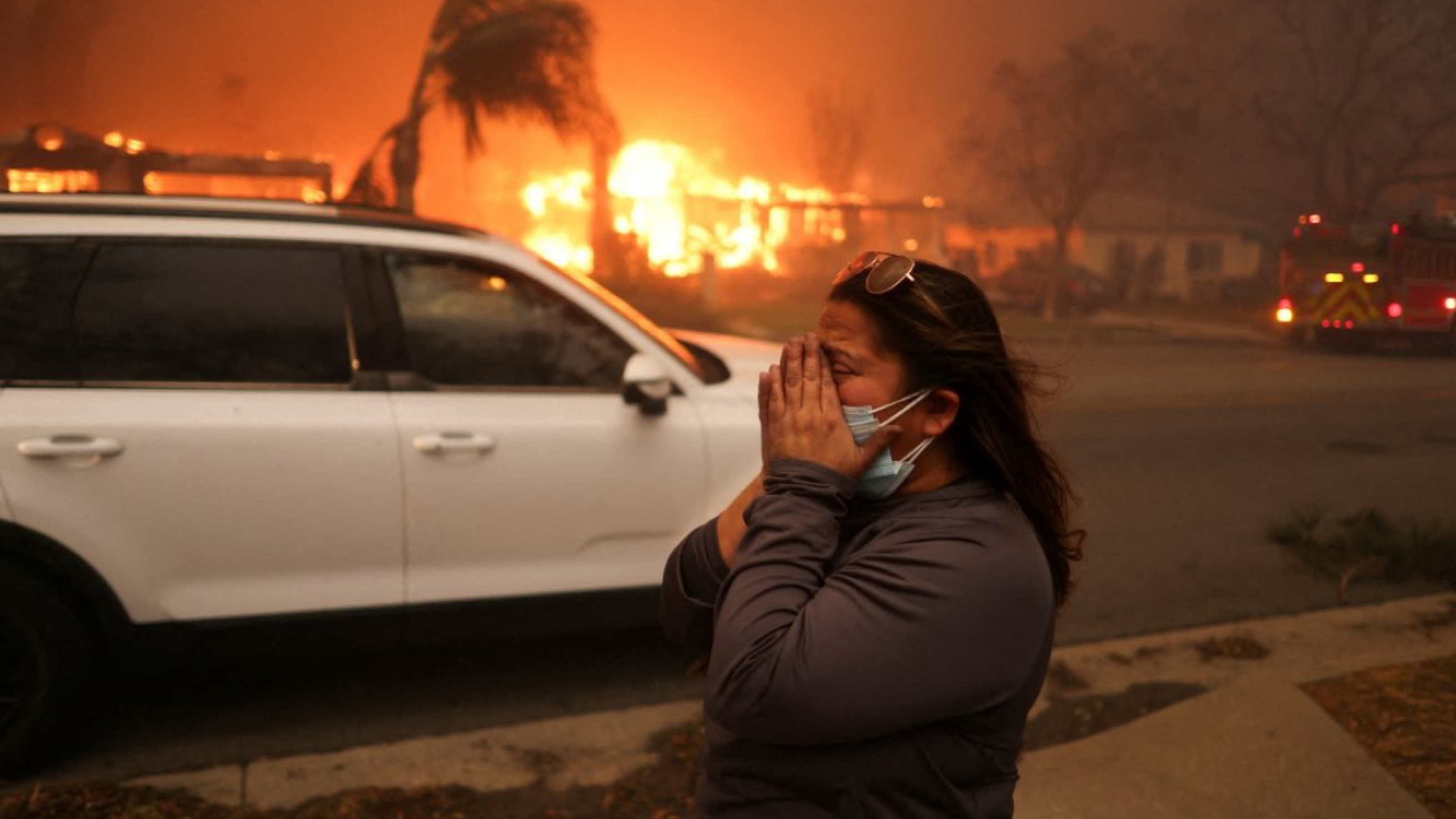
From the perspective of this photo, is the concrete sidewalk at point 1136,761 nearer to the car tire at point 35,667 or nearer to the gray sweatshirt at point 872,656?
the car tire at point 35,667

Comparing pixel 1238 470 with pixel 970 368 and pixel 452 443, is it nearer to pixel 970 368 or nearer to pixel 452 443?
pixel 452 443

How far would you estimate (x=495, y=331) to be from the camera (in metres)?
4.35

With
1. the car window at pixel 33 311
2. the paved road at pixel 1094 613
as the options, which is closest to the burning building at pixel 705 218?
the paved road at pixel 1094 613

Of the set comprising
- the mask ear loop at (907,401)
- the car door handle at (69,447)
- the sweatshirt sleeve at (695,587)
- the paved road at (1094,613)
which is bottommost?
the paved road at (1094,613)

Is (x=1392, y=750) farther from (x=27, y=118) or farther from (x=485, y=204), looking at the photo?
(x=485, y=204)

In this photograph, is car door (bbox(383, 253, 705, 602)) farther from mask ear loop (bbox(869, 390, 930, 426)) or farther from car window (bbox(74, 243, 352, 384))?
mask ear loop (bbox(869, 390, 930, 426))

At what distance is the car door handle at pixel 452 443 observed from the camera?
4.01 meters

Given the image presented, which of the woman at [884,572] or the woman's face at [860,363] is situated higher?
the woman's face at [860,363]

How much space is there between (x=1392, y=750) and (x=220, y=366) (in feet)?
12.2

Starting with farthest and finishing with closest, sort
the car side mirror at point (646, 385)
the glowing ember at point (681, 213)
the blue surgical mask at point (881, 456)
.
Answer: the glowing ember at point (681, 213)
the car side mirror at point (646, 385)
the blue surgical mask at point (881, 456)

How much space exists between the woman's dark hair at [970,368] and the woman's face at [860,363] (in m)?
0.01

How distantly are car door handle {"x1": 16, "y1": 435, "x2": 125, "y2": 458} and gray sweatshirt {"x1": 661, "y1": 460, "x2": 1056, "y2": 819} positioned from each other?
9.10ft

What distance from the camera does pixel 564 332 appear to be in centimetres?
443

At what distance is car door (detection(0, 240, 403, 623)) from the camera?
3.67 m
